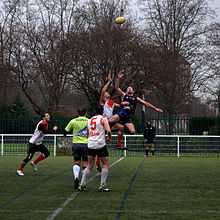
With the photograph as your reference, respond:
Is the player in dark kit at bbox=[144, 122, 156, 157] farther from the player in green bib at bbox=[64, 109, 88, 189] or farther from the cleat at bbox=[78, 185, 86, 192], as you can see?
the cleat at bbox=[78, 185, 86, 192]

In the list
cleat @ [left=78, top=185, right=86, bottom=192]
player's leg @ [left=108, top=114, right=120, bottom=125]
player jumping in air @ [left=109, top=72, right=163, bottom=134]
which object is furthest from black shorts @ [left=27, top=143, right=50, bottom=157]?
cleat @ [left=78, top=185, right=86, bottom=192]

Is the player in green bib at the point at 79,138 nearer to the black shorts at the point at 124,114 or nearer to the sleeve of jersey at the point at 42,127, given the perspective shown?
the black shorts at the point at 124,114

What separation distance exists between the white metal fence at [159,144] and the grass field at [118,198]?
15515 millimetres

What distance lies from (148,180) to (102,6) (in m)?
32.7

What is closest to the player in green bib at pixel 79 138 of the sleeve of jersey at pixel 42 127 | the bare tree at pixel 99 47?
the sleeve of jersey at pixel 42 127

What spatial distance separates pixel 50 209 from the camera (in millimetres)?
11234

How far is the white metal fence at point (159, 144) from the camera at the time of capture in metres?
34.7

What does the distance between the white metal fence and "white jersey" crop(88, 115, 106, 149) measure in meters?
20.0

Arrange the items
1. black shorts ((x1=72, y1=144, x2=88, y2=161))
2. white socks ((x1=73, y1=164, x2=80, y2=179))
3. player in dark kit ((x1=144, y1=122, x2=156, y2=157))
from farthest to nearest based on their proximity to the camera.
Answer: player in dark kit ((x1=144, y1=122, x2=156, y2=157)) < black shorts ((x1=72, y1=144, x2=88, y2=161)) < white socks ((x1=73, y1=164, x2=80, y2=179))

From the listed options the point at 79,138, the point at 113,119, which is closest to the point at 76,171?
the point at 79,138

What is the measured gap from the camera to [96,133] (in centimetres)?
1436

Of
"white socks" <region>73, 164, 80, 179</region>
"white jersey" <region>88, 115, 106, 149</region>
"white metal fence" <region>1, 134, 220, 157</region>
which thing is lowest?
"white socks" <region>73, 164, 80, 179</region>

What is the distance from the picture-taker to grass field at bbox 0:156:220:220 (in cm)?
1060

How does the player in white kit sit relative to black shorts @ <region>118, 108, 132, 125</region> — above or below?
below
